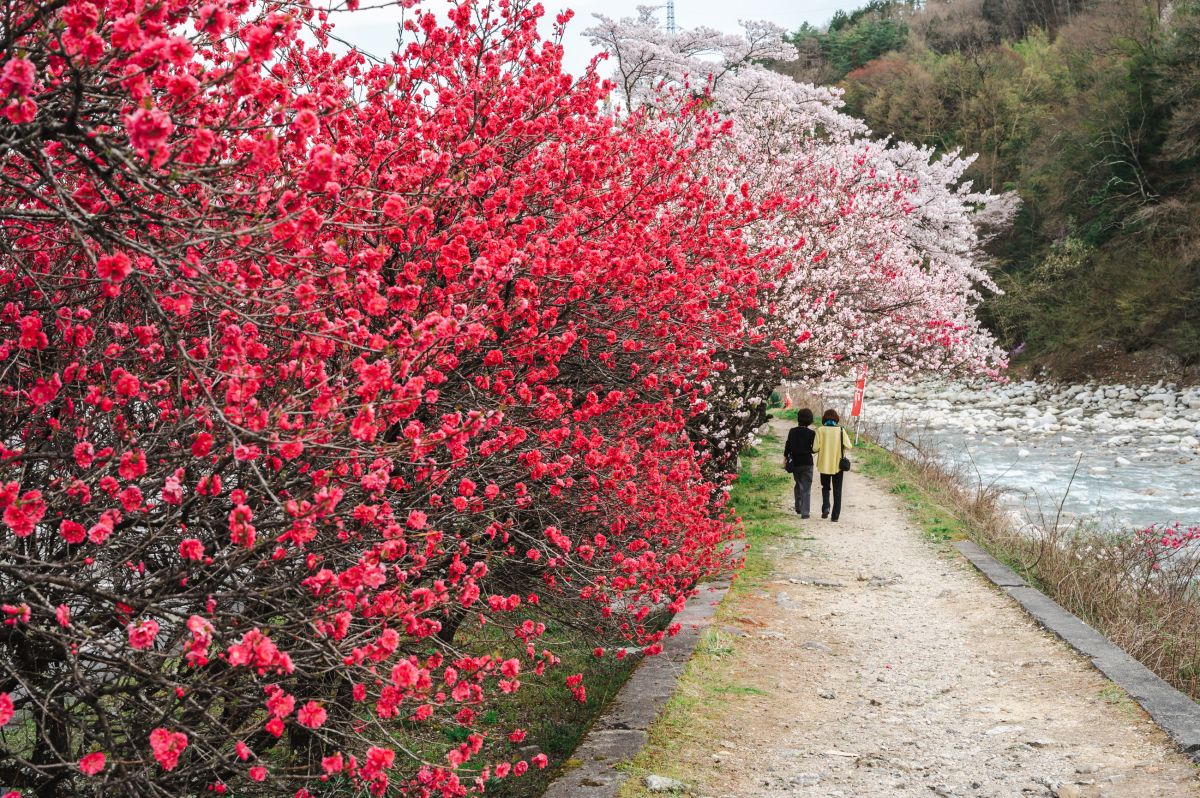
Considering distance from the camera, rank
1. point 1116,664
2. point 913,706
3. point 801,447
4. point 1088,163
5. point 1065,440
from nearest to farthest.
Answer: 1. point 913,706
2. point 1116,664
3. point 801,447
4. point 1065,440
5. point 1088,163

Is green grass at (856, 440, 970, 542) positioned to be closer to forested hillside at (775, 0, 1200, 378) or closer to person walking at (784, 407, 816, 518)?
person walking at (784, 407, 816, 518)

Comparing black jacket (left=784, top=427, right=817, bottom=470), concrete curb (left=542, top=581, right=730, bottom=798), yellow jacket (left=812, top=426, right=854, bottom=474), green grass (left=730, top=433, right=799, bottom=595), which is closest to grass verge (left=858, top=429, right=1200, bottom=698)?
yellow jacket (left=812, top=426, right=854, bottom=474)

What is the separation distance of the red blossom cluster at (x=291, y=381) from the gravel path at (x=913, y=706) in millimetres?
957

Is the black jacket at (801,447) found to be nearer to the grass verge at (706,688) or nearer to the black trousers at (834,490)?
the black trousers at (834,490)

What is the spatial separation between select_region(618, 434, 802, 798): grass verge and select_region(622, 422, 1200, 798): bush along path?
1 cm

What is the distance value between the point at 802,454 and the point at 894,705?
5.33 metres

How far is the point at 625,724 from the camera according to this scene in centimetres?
470

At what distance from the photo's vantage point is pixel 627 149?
604 cm

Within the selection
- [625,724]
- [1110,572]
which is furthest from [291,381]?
[1110,572]

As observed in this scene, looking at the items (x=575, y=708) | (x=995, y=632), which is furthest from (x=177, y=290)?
(x=995, y=632)

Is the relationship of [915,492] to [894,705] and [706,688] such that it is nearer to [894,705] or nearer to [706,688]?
[894,705]

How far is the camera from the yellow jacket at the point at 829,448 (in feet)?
34.5

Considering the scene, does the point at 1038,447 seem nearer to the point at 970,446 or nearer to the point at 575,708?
the point at 970,446

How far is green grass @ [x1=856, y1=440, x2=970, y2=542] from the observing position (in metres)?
10.1
